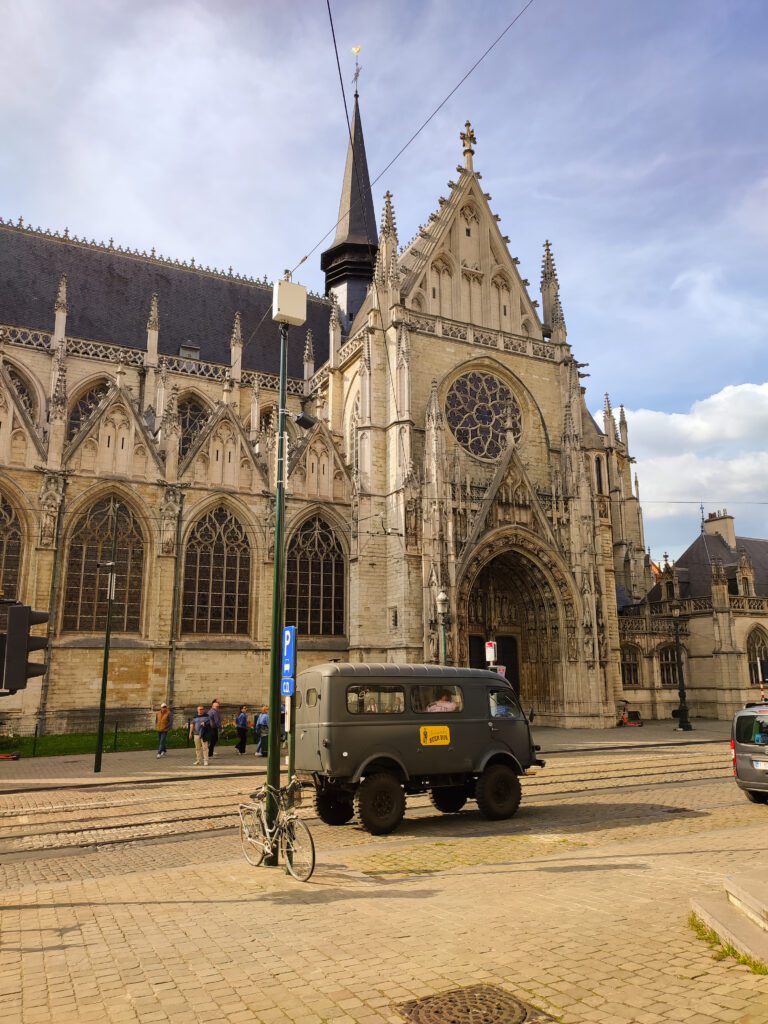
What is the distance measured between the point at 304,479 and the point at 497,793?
18591 millimetres

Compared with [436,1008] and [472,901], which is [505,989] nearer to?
[436,1008]

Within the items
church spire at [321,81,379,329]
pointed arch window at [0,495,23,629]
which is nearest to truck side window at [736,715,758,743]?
pointed arch window at [0,495,23,629]

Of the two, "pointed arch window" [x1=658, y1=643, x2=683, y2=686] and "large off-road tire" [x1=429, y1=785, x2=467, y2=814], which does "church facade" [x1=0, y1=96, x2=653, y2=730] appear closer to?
"pointed arch window" [x1=658, y1=643, x2=683, y2=686]

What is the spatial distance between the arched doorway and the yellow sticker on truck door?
16.7 meters

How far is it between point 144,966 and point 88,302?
31.5 metres

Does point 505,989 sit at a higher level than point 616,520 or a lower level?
lower

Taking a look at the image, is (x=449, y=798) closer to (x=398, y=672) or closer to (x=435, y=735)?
(x=435, y=735)

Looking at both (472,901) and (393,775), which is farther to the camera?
(393,775)

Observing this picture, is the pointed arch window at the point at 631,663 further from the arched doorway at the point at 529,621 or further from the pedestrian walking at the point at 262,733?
the pedestrian walking at the point at 262,733

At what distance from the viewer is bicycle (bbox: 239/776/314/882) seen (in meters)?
7.41

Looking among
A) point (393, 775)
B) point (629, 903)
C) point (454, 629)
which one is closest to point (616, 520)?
point (454, 629)

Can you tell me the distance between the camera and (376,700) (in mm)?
10414

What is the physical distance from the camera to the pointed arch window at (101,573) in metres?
23.8

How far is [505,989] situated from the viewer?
4387 mm
